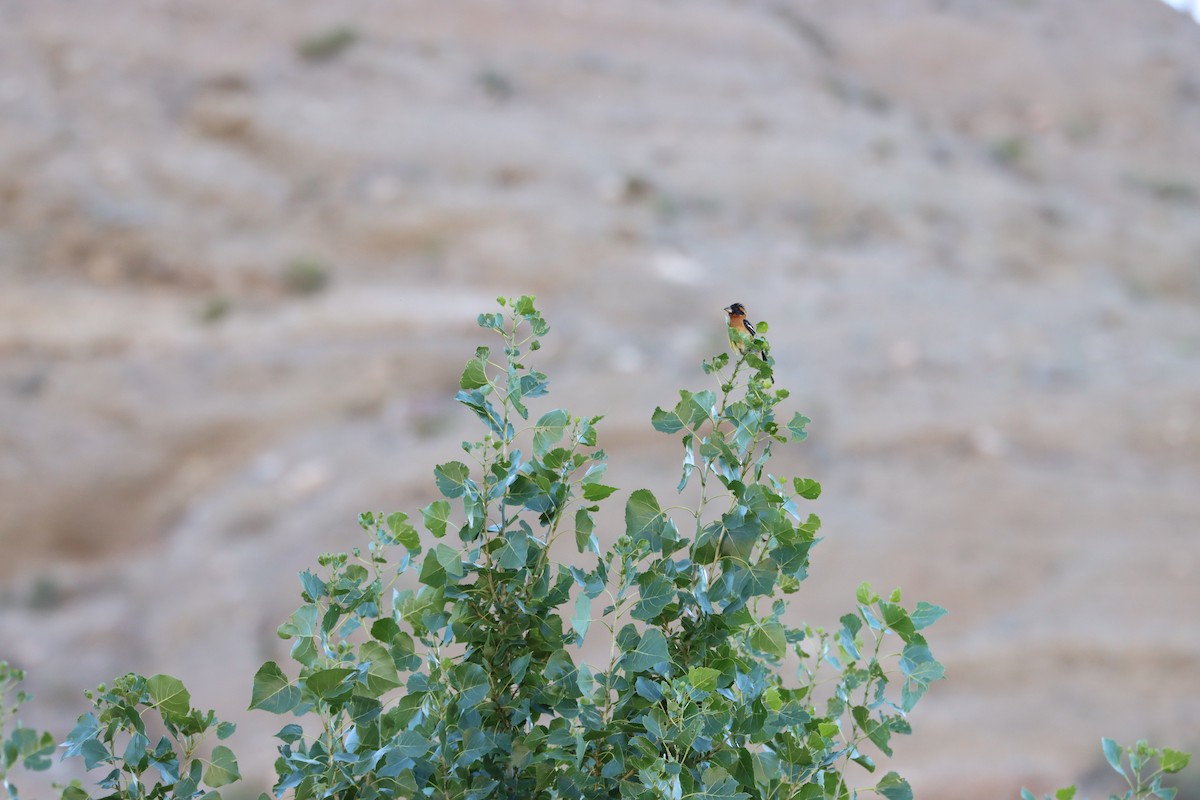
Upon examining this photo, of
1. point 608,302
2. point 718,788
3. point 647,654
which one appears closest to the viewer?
point 718,788

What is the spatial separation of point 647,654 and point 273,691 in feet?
1.83

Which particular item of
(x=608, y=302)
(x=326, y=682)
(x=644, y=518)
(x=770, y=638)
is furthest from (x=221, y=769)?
(x=608, y=302)

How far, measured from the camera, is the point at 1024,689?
1055 cm

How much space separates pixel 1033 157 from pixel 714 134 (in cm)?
619

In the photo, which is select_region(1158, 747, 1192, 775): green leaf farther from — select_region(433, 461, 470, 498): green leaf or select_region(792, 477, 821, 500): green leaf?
select_region(433, 461, 470, 498): green leaf

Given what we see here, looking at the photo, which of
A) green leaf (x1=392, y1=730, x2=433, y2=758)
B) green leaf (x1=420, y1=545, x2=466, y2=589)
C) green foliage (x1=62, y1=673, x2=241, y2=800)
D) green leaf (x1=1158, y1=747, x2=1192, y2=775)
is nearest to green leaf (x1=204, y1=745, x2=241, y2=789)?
green foliage (x1=62, y1=673, x2=241, y2=800)

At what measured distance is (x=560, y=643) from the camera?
6.39 ft

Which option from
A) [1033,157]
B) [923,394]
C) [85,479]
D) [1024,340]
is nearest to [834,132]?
[1033,157]

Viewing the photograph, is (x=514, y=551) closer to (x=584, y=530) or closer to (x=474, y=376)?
(x=584, y=530)

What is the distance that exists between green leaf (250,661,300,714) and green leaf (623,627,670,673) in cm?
50

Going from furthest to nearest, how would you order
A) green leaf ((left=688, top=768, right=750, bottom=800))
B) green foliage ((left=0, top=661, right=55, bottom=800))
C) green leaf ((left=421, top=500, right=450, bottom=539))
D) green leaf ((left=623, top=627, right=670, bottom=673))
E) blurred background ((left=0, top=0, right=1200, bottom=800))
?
blurred background ((left=0, top=0, right=1200, bottom=800)) → green foliage ((left=0, top=661, right=55, bottom=800)) → green leaf ((left=421, top=500, right=450, bottom=539)) → green leaf ((left=623, top=627, right=670, bottom=673)) → green leaf ((left=688, top=768, right=750, bottom=800))

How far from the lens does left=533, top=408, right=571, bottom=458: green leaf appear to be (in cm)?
190

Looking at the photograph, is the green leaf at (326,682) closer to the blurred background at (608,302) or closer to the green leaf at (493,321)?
the green leaf at (493,321)

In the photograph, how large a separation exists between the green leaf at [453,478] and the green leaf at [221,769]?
1.71 feet
